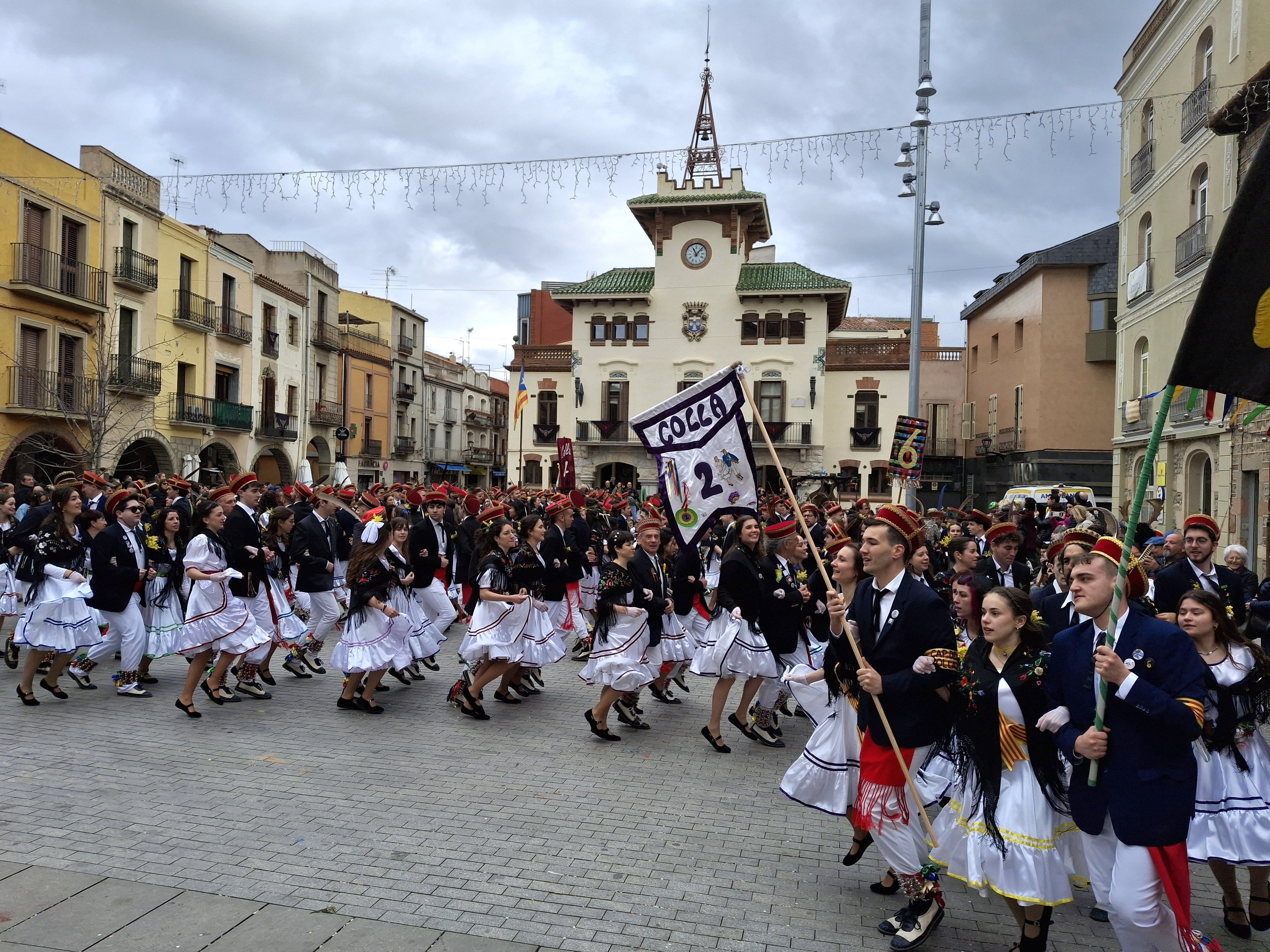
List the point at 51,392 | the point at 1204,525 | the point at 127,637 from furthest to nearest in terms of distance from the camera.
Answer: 1. the point at 51,392
2. the point at 127,637
3. the point at 1204,525

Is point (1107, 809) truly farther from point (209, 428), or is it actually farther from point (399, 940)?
point (209, 428)

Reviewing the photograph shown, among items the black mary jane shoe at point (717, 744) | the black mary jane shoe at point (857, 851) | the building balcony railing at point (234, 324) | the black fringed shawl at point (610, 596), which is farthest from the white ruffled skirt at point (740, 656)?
the building balcony railing at point (234, 324)

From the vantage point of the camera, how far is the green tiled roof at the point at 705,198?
128 feet

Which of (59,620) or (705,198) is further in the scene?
(705,198)

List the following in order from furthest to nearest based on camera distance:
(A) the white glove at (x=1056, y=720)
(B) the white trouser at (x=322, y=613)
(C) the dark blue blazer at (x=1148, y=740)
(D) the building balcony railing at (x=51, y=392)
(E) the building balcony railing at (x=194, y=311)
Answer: (E) the building balcony railing at (x=194, y=311) < (D) the building balcony railing at (x=51, y=392) < (B) the white trouser at (x=322, y=613) < (A) the white glove at (x=1056, y=720) < (C) the dark blue blazer at (x=1148, y=740)

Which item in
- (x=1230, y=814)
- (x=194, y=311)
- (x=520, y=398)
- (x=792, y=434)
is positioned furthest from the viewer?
(x=792, y=434)

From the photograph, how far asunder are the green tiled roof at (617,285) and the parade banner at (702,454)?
34338 millimetres

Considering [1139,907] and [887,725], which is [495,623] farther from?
[1139,907]

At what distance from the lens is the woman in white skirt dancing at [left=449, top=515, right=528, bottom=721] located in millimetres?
7988

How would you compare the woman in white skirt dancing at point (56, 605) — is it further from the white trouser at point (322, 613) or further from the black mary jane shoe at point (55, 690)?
the white trouser at point (322, 613)

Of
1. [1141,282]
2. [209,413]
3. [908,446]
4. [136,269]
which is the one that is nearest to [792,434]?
[1141,282]

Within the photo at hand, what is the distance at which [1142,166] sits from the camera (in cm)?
2255

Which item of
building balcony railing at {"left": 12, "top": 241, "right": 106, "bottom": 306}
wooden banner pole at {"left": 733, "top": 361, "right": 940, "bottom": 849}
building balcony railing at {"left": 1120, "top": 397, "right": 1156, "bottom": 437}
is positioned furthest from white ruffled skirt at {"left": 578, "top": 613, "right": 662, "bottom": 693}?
building balcony railing at {"left": 12, "top": 241, "right": 106, "bottom": 306}

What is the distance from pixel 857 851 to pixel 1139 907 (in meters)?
Result: 1.74
